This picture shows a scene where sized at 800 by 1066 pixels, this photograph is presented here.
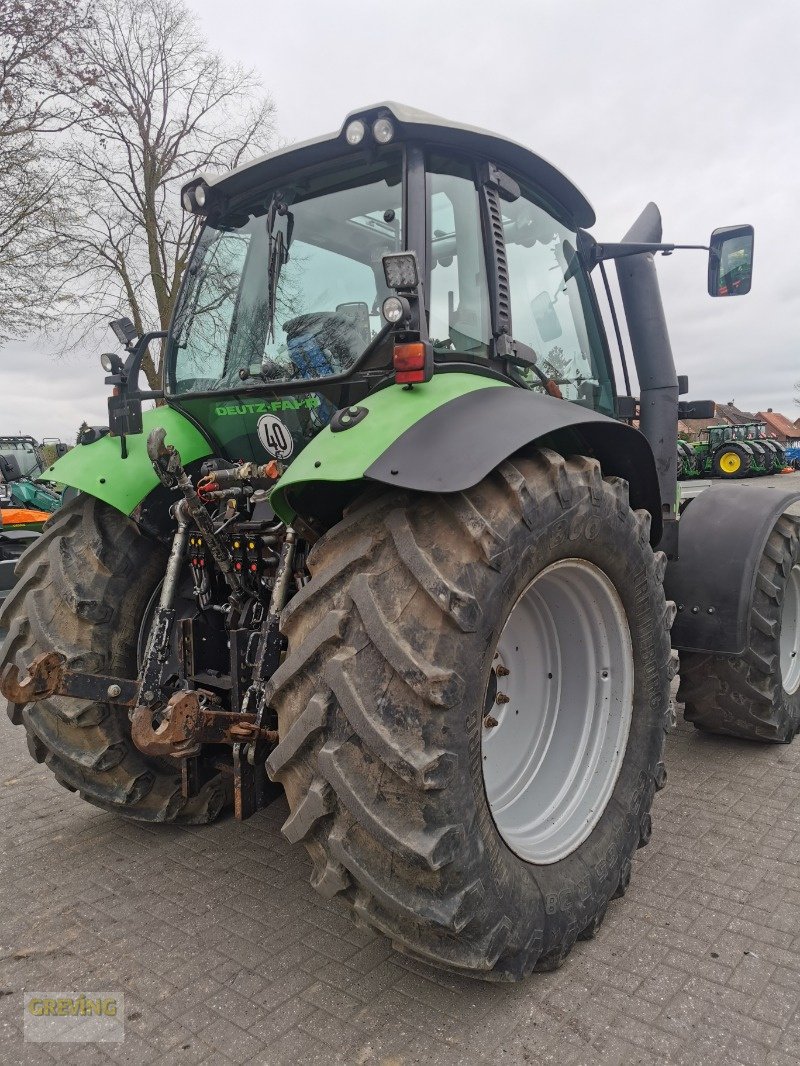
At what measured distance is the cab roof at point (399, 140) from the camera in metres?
2.42

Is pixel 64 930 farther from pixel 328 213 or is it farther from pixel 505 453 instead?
pixel 328 213

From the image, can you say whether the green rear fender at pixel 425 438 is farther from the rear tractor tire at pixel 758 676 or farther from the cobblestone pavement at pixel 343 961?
the rear tractor tire at pixel 758 676

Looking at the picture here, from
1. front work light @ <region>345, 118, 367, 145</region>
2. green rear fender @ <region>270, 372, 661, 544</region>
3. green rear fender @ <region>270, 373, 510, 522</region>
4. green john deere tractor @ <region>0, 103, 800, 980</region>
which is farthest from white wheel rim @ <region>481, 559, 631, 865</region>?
front work light @ <region>345, 118, 367, 145</region>

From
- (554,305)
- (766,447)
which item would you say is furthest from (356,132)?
(766,447)

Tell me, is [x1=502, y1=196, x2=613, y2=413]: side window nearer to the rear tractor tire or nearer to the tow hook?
the rear tractor tire

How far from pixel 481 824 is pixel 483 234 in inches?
77.2

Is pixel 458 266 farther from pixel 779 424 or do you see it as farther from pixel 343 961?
pixel 779 424

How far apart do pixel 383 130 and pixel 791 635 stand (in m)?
3.44

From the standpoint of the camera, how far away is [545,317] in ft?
10.4

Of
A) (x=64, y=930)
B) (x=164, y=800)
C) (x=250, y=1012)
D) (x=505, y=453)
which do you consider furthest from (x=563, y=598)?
(x=64, y=930)

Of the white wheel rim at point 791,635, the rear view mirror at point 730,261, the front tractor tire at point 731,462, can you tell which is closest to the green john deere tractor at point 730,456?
the front tractor tire at point 731,462

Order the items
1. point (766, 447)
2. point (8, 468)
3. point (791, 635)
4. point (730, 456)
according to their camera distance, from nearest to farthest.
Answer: point (791, 635), point (8, 468), point (730, 456), point (766, 447)

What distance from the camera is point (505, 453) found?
77.5 inches

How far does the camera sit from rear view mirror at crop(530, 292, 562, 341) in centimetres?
310
